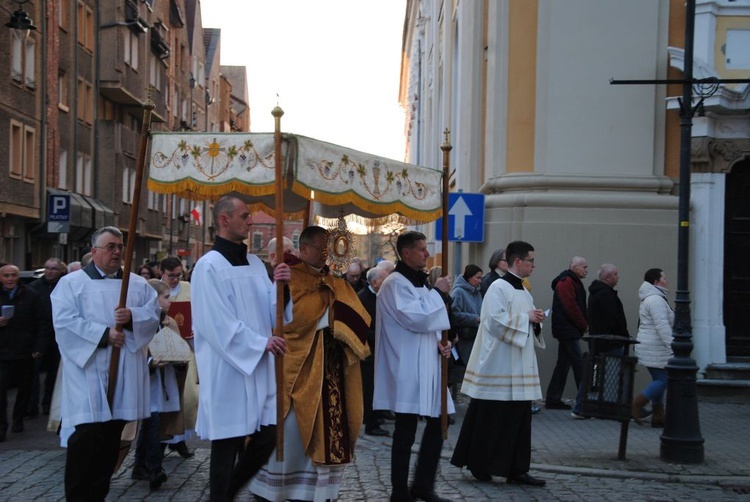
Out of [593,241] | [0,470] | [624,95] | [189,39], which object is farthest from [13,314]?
[189,39]

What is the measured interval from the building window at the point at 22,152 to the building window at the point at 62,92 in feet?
12.2

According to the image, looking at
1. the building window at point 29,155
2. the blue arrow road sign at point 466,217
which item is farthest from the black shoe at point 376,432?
the building window at point 29,155

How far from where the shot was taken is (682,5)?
15.9 meters

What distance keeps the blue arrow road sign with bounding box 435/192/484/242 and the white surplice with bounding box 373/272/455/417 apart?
6916 mm

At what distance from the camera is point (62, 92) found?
37500mm

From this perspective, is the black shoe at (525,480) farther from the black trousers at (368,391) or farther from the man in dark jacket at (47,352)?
the man in dark jacket at (47,352)

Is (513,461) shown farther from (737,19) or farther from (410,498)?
(737,19)

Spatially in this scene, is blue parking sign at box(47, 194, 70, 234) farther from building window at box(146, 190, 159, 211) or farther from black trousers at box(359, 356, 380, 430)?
building window at box(146, 190, 159, 211)

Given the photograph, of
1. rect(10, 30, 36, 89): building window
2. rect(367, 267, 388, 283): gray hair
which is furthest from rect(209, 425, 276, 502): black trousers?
rect(10, 30, 36, 89): building window

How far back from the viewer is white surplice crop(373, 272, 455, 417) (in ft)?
26.8

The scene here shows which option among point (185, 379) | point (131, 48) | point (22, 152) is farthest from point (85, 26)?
point (185, 379)

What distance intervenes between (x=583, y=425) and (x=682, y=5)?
6465 millimetres

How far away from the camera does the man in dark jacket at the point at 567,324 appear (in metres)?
14.3

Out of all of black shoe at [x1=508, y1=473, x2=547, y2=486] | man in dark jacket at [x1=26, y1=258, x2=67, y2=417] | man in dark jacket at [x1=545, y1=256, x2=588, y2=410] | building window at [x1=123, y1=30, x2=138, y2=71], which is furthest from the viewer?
building window at [x1=123, y1=30, x2=138, y2=71]
